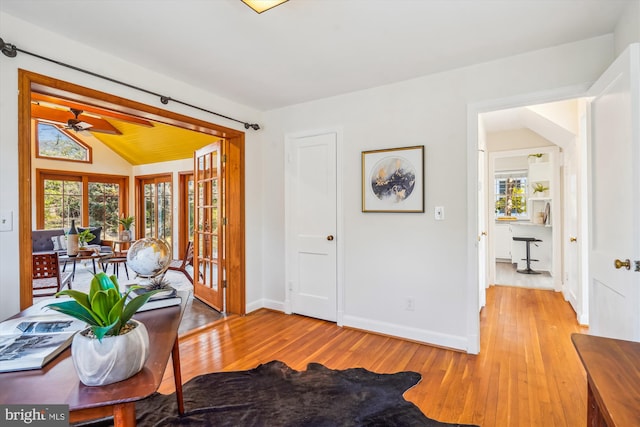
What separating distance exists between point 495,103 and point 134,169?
809cm

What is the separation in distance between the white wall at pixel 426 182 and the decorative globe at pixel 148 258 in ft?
6.34

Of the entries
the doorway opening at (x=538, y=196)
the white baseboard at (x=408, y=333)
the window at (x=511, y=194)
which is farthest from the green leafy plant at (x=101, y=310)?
the window at (x=511, y=194)

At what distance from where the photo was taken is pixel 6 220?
188 centimetres

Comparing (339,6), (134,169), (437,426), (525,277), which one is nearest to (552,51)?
(339,6)

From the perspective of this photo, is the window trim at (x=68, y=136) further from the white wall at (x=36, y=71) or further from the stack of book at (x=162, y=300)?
the stack of book at (x=162, y=300)

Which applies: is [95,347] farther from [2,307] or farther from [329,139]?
[329,139]

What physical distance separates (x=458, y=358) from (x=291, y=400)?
1408 mm

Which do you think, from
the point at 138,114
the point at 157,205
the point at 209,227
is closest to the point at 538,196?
the point at 209,227

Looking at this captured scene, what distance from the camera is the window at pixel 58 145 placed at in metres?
6.38

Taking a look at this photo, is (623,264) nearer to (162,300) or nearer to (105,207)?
(162,300)

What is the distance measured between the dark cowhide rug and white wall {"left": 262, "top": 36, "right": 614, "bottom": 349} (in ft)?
2.46

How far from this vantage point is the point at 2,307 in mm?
1863

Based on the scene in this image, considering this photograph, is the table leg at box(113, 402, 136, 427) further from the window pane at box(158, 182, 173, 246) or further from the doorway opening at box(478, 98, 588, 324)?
the window pane at box(158, 182, 173, 246)

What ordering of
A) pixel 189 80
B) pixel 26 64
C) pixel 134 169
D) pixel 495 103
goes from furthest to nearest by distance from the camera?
pixel 134 169 < pixel 189 80 < pixel 495 103 < pixel 26 64
